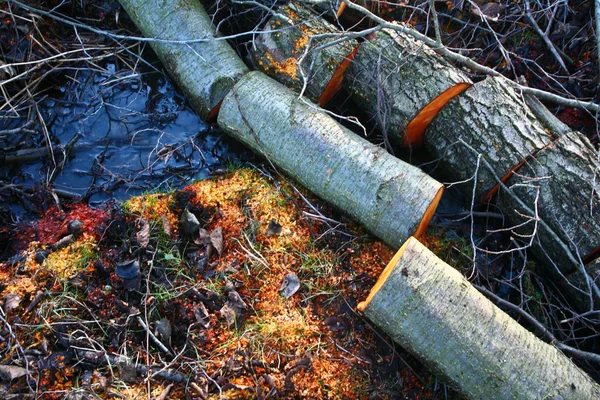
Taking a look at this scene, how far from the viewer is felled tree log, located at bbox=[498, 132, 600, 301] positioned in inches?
109

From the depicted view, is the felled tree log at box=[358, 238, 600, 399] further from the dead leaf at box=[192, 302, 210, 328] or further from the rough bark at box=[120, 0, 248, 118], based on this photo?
the rough bark at box=[120, 0, 248, 118]

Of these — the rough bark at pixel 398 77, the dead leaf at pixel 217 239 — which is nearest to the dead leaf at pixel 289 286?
the dead leaf at pixel 217 239

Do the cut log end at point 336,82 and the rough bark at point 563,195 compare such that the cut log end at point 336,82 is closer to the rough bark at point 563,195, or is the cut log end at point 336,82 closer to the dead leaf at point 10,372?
the rough bark at point 563,195

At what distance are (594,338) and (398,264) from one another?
154cm

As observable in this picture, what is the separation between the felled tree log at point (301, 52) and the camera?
3.22 meters

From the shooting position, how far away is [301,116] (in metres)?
3.01

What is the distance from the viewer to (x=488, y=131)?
9.82 ft

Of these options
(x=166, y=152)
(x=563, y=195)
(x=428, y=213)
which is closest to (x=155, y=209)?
(x=166, y=152)

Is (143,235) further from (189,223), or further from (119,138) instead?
(119,138)

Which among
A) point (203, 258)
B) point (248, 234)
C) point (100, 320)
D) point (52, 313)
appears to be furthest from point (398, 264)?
point (52, 313)

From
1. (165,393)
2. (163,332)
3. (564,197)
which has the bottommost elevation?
(165,393)

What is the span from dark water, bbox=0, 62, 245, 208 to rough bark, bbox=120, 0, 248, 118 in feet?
1.08

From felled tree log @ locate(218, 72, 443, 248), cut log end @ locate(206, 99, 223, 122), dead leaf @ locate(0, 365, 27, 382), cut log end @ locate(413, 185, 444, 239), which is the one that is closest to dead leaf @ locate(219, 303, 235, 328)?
felled tree log @ locate(218, 72, 443, 248)

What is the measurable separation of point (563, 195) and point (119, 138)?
10.5 feet
